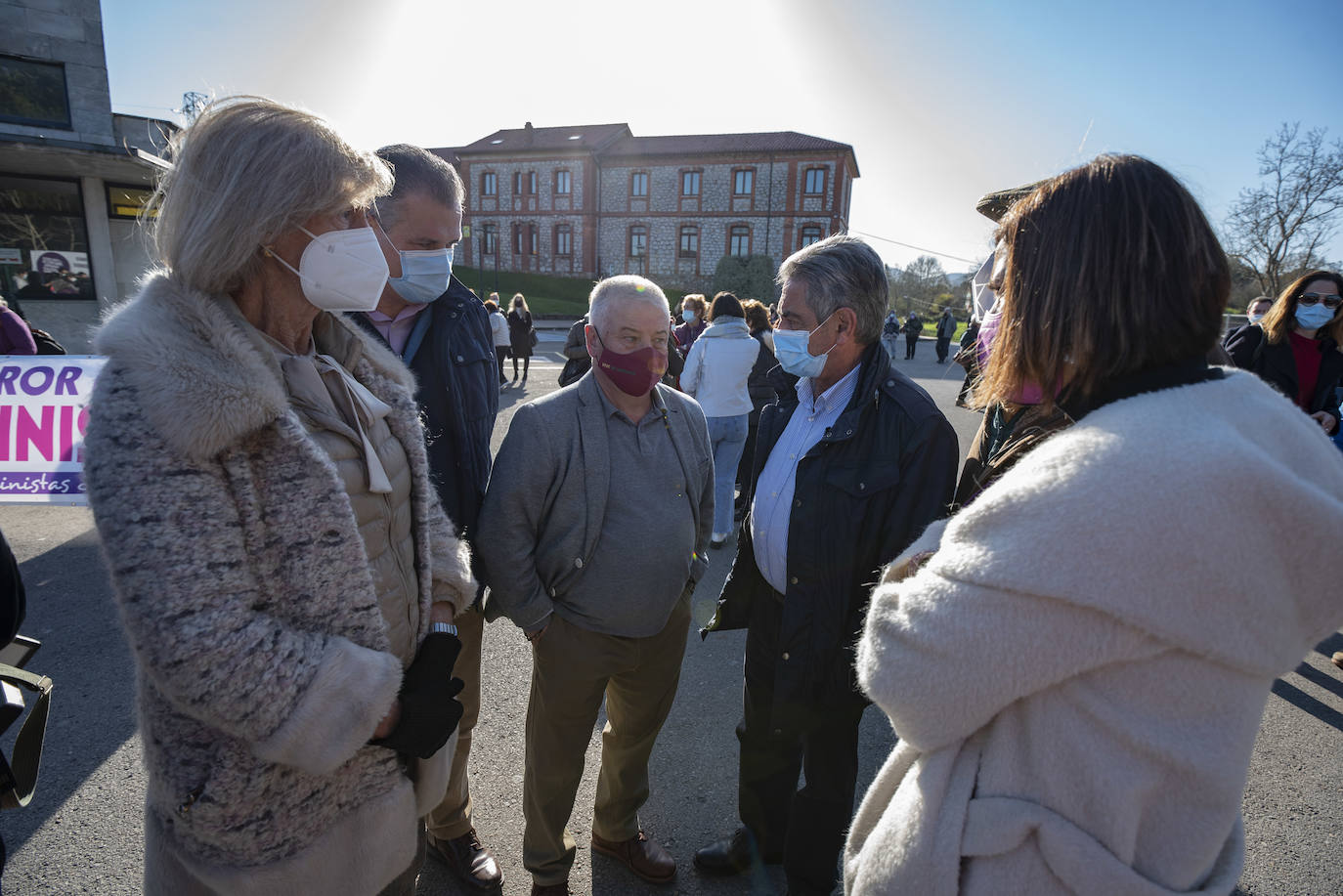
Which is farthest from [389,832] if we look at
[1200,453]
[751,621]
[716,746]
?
[716,746]

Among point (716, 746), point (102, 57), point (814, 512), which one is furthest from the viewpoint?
point (102, 57)

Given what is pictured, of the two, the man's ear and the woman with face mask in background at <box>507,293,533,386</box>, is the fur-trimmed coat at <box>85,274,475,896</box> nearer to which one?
the man's ear

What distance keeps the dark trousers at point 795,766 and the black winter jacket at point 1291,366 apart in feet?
14.8

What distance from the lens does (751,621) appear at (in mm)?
2518

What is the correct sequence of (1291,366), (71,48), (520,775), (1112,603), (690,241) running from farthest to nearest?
(690,241) → (71,48) → (1291,366) → (520,775) → (1112,603)

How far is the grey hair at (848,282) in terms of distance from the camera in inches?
90.2

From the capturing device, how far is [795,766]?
8.13ft

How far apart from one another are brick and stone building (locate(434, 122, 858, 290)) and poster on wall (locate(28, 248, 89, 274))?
36.1 metres

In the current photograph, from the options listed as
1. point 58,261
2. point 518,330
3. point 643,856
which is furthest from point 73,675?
point 58,261

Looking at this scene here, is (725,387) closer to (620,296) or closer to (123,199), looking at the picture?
(620,296)

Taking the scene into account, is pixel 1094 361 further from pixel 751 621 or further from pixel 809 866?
pixel 809 866

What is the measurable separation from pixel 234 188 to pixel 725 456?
4.99 metres

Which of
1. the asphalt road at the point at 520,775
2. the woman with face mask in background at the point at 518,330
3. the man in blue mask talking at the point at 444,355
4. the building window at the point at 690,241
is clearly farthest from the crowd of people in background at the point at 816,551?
the building window at the point at 690,241

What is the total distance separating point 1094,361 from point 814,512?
109cm
